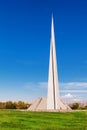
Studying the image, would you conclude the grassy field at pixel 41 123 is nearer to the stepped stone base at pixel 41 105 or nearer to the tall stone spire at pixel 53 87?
the tall stone spire at pixel 53 87

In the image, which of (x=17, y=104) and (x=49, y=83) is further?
(x=17, y=104)

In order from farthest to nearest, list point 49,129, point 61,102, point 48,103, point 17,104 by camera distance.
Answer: point 17,104 < point 61,102 < point 48,103 < point 49,129

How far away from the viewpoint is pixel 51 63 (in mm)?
35938

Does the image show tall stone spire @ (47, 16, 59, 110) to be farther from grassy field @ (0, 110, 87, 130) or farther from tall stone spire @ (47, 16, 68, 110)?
grassy field @ (0, 110, 87, 130)

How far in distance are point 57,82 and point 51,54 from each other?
11.0 feet

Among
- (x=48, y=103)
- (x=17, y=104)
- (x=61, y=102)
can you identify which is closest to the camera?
(x=48, y=103)

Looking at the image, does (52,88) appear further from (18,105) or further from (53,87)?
(18,105)

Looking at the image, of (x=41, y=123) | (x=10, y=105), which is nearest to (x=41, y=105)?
(x=10, y=105)

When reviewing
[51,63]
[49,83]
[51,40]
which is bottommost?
[49,83]

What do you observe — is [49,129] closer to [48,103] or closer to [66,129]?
[66,129]

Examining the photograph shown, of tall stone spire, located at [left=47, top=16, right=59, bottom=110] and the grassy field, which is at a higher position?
tall stone spire, located at [left=47, top=16, right=59, bottom=110]

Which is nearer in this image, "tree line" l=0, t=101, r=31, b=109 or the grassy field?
the grassy field

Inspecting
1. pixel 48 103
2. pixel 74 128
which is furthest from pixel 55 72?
pixel 74 128

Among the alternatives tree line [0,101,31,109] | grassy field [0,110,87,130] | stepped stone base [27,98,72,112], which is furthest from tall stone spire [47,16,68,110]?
grassy field [0,110,87,130]
